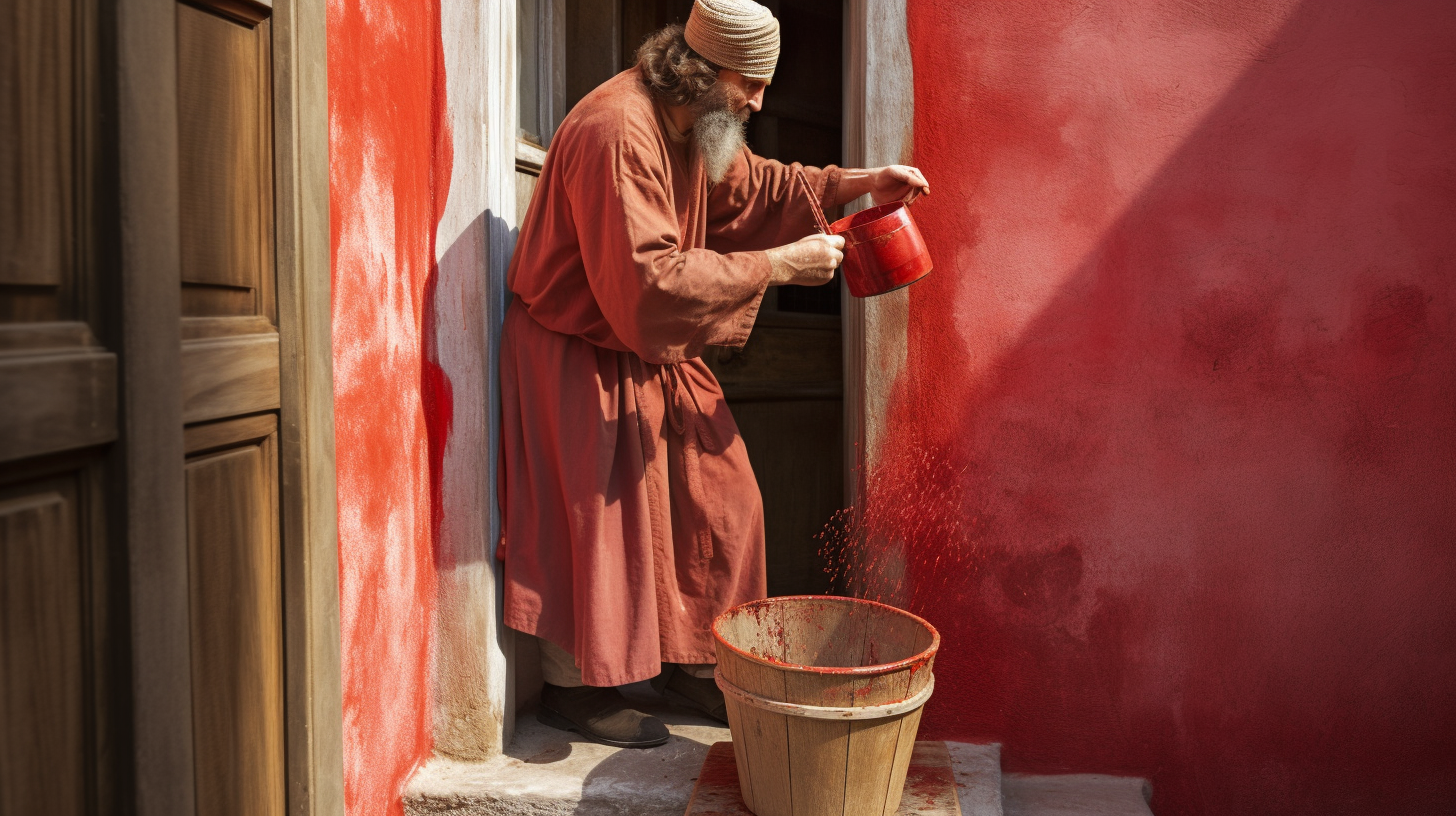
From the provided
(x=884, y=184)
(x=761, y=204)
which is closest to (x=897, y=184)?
(x=884, y=184)

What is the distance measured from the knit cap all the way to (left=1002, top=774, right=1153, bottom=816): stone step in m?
1.91

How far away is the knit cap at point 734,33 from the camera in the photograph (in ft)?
8.10

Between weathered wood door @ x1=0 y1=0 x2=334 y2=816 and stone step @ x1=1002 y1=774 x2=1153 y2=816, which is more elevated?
weathered wood door @ x1=0 y1=0 x2=334 y2=816

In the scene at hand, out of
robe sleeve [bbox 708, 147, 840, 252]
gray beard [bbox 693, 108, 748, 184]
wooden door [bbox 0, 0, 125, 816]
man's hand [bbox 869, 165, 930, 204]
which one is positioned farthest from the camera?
robe sleeve [bbox 708, 147, 840, 252]

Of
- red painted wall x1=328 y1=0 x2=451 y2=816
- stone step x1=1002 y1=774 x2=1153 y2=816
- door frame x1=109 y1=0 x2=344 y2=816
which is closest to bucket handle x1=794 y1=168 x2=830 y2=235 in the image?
red painted wall x1=328 y1=0 x2=451 y2=816

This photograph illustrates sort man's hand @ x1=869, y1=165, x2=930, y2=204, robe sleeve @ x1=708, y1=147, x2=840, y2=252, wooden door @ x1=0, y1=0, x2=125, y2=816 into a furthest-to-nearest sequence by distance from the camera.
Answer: robe sleeve @ x1=708, y1=147, x2=840, y2=252
man's hand @ x1=869, y1=165, x2=930, y2=204
wooden door @ x1=0, y1=0, x2=125, y2=816

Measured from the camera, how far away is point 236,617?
5.32ft

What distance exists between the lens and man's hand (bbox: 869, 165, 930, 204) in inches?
105

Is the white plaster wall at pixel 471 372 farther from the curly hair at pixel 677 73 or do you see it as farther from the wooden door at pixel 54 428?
the wooden door at pixel 54 428

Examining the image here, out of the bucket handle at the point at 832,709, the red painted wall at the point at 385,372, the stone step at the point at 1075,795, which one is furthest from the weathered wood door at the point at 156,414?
the stone step at the point at 1075,795

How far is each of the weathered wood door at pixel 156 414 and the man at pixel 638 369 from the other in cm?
74

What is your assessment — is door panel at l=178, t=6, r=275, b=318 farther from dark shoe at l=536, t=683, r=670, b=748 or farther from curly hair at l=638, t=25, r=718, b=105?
dark shoe at l=536, t=683, r=670, b=748

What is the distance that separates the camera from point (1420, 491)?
274 cm

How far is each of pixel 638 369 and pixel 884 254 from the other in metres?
0.66
